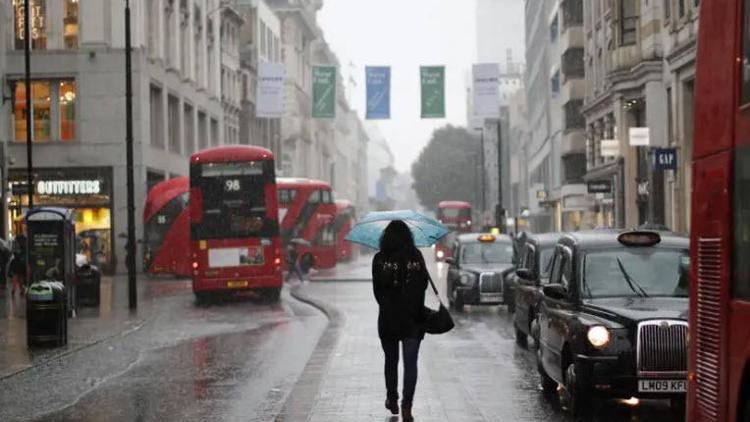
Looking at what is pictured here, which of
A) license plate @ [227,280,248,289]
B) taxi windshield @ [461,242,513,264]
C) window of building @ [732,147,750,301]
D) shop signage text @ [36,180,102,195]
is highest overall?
shop signage text @ [36,180,102,195]

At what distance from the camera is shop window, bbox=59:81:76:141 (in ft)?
177

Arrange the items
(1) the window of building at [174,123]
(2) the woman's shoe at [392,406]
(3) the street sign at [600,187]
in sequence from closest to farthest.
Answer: (2) the woman's shoe at [392,406] < (3) the street sign at [600,187] < (1) the window of building at [174,123]

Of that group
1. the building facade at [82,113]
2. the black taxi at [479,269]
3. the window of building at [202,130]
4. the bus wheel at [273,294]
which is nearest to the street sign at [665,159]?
the black taxi at [479,269]

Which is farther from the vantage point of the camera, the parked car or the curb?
the parked car

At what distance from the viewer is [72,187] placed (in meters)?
54.2

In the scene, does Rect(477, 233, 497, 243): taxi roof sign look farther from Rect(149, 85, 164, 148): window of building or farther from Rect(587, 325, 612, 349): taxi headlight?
Rect(149, 85, 164, 148): window of building

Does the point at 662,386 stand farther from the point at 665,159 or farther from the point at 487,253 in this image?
the point at 487,253

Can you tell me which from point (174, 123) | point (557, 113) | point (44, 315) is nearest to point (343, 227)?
point (174, 123)

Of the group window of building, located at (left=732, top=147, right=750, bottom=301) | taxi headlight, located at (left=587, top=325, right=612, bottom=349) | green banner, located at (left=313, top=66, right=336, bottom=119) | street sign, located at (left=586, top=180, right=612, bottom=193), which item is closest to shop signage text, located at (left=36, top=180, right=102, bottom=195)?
green banner, located at (left=313, top=66, right=336, bottom=119)

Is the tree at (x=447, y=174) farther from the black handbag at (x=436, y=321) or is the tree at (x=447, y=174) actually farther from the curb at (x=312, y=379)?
the black handbag at (x=436, y=321)

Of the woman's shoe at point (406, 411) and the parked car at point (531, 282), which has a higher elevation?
the parked car at point (531, 282)

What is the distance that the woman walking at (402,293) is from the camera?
1219 cm

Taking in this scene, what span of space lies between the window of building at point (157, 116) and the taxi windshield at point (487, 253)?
28725mm

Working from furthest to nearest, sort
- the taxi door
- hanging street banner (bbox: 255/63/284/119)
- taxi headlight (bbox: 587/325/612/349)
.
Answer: hanging street banner (bbox: 255/63/284/119)
the taxi door
taxi headlight (bbox: 587/325/612/349)
